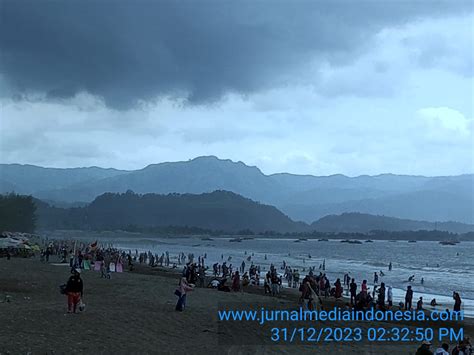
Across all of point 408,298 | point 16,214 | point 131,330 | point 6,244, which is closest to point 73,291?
point 131,330

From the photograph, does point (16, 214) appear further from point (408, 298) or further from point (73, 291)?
point (73, 291)

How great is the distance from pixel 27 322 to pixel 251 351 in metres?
5.48

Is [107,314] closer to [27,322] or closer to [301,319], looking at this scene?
[27,322]

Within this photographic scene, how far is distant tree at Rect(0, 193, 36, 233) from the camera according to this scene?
109312 mm

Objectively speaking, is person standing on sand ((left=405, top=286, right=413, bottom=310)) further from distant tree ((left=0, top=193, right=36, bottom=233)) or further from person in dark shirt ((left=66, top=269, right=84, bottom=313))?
distant tree ((left=0, top=193, right=36, bottom=233))

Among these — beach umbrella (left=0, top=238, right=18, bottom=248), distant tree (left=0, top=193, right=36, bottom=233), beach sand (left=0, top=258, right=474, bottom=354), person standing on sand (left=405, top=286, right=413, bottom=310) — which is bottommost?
person standing on sand (left=405, top=286, right=413, bottom=310)

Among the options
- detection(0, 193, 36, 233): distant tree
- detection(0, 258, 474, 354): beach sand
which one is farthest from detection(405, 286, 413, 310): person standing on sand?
detection(0, 193, 36, 233): distant tree

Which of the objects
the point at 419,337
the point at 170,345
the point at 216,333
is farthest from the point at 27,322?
the point at 419,337

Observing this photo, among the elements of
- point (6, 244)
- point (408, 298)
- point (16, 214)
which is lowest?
point (408, 298)

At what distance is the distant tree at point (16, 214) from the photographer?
109 meters

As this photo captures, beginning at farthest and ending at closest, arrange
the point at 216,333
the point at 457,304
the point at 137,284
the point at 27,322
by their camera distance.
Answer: the point at 137,284 → the point at 457,304 → the point at 216,333 → the point at 27,322

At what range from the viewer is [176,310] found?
17.7 meters

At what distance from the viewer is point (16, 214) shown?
386ft

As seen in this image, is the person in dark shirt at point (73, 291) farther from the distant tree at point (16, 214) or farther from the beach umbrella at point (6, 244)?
the distant tree at point (16, 214)
